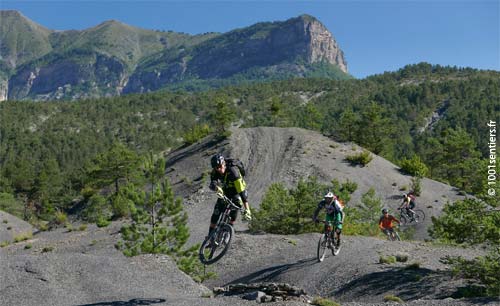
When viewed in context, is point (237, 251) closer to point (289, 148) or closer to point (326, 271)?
point (326, 271)

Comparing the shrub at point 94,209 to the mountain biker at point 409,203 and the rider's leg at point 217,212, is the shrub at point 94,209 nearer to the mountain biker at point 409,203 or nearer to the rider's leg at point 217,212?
the mountain biker at point 409,203

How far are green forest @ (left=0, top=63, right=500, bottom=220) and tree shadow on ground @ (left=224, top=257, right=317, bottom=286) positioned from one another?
32.7m

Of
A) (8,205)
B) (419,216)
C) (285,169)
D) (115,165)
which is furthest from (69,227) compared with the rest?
(419,216)

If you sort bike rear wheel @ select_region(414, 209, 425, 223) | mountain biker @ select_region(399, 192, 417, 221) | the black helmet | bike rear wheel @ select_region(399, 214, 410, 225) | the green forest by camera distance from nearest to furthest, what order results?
the black helmet
mountain biker @ select_region(399, 192, 417, 221)
bike rear wheel @ select_region(399, 214, 410, 225)
bike rear wheel @ select_region(414, 209, 425, 223)
the green forest

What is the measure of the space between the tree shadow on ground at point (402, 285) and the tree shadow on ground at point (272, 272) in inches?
152

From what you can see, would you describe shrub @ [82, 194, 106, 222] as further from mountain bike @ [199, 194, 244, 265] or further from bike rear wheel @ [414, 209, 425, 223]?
mountain bike @ [199, 194, 244, 265]

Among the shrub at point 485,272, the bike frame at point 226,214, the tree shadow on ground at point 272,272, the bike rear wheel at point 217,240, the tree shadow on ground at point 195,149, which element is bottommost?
the tree shadow on ground at point 272,272

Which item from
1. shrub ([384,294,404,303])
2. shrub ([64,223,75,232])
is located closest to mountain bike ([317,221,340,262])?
shrub ([384,294,404,303])

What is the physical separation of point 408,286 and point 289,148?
43.5 m

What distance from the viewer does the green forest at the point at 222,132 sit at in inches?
2636

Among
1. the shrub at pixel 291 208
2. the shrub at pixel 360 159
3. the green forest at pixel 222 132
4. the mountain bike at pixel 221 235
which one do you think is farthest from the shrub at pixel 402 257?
the shrub at pixel 360 159

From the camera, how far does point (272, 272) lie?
28.5 m

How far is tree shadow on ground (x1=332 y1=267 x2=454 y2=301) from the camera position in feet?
68.7

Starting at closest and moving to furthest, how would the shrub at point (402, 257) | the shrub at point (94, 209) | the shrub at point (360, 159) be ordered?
the shrub at point (402, 257), the shrub at point (94, 209), the shrub at point (360, 159)
